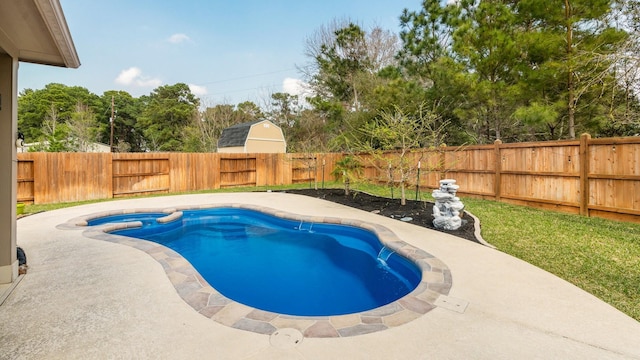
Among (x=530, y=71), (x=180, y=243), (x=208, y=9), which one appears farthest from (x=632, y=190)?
(x=208, y=9)

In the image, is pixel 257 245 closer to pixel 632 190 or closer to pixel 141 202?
pixel 141 202

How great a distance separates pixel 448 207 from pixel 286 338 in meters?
4.18

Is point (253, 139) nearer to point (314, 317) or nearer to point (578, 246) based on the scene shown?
point (578, 246)

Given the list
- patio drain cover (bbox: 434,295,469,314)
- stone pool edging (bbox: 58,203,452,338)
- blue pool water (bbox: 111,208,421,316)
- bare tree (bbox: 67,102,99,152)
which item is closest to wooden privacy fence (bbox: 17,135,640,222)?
blue pool water (bbox: 111,208,421,316)

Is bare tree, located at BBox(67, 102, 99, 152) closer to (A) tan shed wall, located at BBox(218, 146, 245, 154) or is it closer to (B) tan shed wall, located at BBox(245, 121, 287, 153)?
(A) tan shed wall, located at BBox(218, 146, 245, 154)

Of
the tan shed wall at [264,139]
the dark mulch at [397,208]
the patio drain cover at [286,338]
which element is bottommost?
the patio drain cover at [286,338]

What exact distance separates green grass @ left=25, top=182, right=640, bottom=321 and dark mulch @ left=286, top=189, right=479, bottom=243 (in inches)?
12.4

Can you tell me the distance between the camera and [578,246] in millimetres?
4336

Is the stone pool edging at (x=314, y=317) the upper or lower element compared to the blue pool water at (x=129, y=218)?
lower

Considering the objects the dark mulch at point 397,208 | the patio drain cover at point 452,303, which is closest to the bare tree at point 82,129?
the dark mulch at point 397,208

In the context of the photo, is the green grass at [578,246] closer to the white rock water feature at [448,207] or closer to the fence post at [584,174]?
the fence post at [584,174]

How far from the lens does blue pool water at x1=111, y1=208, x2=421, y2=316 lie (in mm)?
3566

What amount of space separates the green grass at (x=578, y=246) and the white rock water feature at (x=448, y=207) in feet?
1.67

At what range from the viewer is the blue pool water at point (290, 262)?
11.7 ft
